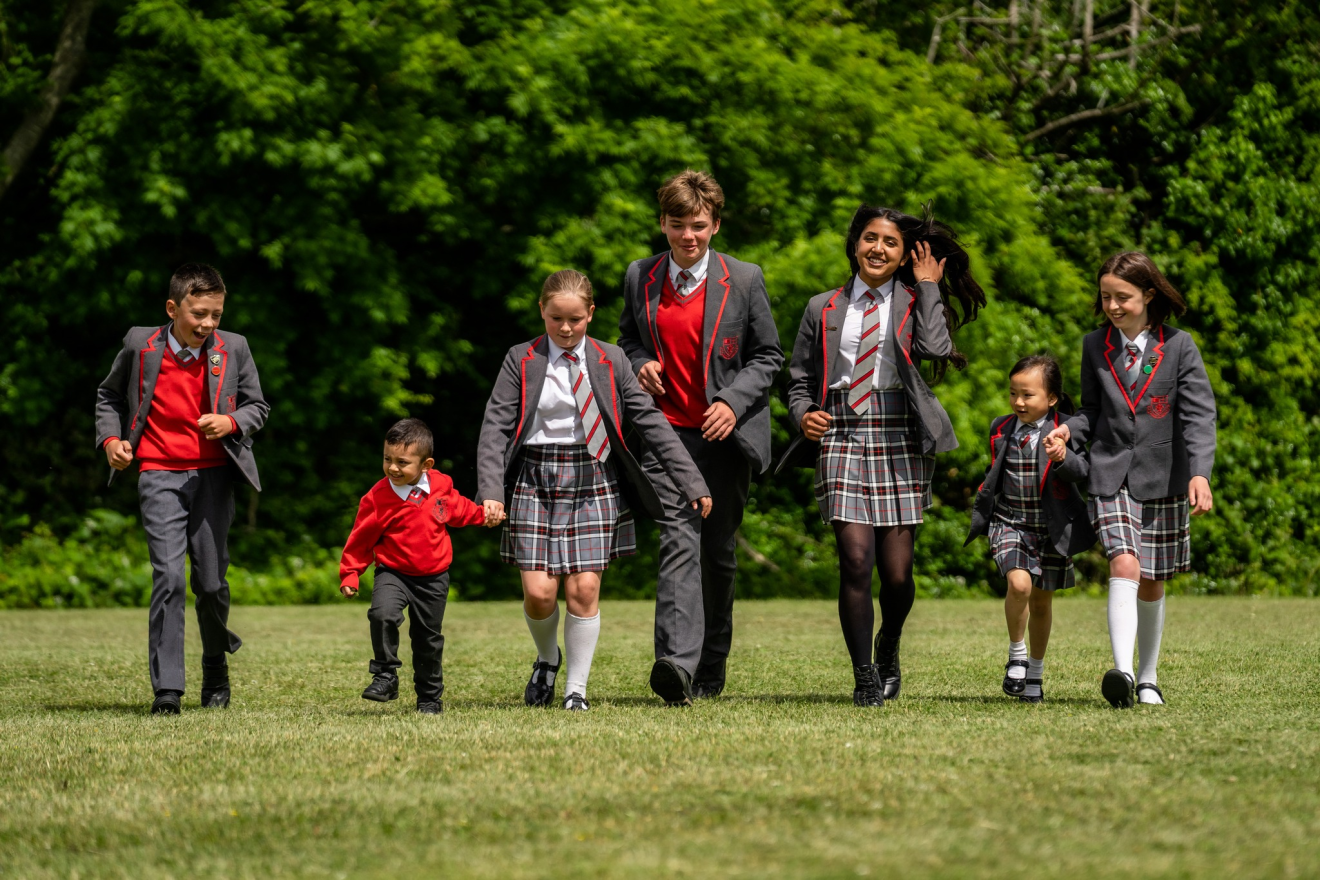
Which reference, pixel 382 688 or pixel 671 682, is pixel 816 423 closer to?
pixel 671 682

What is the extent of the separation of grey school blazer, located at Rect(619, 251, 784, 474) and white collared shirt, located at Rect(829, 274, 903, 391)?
0.89 feet

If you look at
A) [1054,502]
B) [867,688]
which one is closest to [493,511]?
[867,688]

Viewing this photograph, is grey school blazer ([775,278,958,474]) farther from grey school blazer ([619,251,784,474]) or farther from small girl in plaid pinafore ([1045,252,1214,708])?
small girl in plaid pinafore ([1045,252,1214,708])

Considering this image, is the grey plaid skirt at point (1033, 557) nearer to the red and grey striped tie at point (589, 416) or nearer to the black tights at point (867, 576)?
the black tights at point (867, 576)

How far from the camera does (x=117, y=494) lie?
54.6ft

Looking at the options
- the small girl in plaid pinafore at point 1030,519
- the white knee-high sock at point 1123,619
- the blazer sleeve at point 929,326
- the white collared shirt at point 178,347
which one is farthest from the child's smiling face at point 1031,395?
the white collared shirt at point 178,347

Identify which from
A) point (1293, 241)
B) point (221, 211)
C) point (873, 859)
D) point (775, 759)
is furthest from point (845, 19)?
point (873, 859)

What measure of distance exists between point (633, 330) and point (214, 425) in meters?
1.77

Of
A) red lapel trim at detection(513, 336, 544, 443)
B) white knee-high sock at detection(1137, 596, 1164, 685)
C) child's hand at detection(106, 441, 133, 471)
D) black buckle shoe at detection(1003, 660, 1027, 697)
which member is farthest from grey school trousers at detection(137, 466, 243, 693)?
white knee-high sock at detection(1137, 596, 1164, 685)

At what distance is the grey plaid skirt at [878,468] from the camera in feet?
19.5

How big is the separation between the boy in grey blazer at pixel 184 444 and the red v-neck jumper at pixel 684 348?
69.4 inches

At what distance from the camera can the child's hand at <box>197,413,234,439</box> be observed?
6.11 m

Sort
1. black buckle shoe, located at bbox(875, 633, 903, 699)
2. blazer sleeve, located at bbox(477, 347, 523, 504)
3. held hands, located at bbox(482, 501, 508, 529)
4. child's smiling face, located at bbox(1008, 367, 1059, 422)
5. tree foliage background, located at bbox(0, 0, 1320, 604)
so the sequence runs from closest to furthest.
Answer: held hands, located at bbox(482, 501, 508, 529) < blazer sleeve, located at bbox(477, 347, 523, 504) < black buckle shoe, located at bbox(875, 633, 903, 699) < child's smiling face, located at bbox(1008, 367, 1059, 422) < tree foliage background, located at bbox(0, 0, 1320, 604)

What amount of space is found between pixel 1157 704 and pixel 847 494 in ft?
4.65
